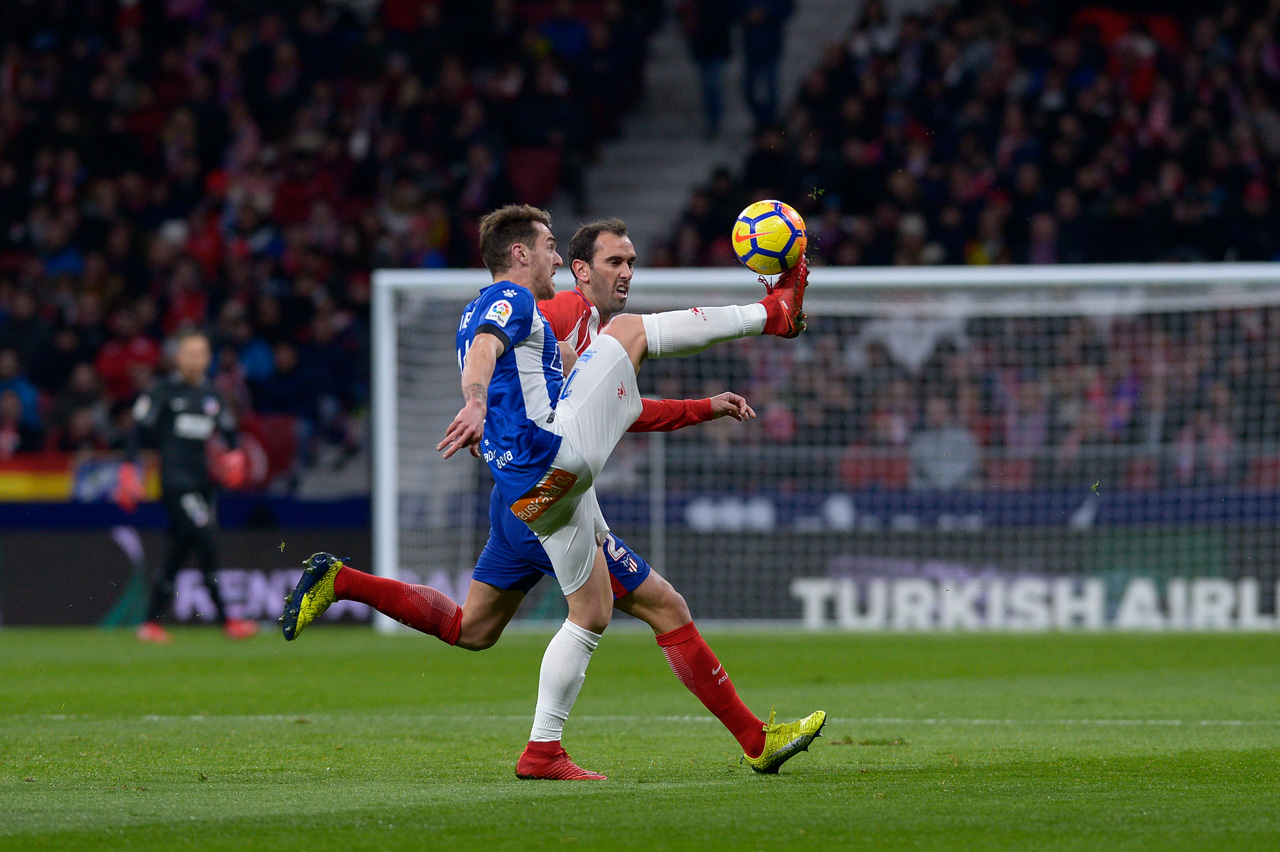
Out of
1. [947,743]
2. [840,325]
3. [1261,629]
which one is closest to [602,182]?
[840,325]

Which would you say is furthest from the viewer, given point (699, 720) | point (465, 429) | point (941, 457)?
point (941, 457)

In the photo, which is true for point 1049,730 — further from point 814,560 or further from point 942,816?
point 814,560

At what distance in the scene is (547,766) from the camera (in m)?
5.55

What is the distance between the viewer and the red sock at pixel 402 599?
604 cm

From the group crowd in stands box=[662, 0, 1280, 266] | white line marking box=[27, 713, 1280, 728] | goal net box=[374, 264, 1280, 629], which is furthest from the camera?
crowd in stands box=[662, 0, 1280, 266]

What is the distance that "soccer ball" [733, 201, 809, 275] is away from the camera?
5.84 meters

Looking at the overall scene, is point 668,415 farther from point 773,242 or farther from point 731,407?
point 773,242

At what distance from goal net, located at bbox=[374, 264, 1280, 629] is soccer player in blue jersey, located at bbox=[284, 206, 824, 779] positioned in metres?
7.39

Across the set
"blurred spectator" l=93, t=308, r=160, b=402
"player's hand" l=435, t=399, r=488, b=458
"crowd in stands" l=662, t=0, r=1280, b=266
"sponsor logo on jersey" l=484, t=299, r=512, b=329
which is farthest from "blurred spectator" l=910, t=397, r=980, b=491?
"player's hand" l=435, t=399, r=488, b=458

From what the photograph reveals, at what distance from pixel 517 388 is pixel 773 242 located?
106 cm

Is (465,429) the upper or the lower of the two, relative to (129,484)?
upper

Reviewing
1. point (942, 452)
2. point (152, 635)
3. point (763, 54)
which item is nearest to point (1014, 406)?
point (942, 452)

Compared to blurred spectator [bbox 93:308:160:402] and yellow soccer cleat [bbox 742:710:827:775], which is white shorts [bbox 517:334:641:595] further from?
blurred spectator [bbox 93:308:160:402]

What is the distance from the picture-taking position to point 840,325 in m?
14.8
